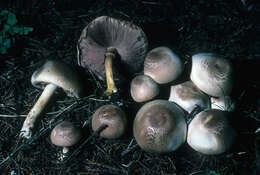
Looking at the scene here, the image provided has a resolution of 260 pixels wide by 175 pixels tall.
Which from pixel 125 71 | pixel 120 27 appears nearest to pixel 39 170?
pixel 125 71

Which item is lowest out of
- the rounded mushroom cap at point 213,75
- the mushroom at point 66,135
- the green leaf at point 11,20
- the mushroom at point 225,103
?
the mushroom at point 66,135

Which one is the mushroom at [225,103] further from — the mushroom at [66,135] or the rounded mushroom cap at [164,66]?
the mushroom at [66,135]

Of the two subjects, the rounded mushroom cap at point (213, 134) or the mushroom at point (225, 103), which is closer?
the rounded mushroom cap at point (213, 134)

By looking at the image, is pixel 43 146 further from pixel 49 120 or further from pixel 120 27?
pixel 120 27

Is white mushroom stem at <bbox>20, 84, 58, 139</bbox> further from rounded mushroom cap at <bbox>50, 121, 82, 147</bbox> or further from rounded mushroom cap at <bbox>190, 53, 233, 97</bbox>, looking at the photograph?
rounded mushroom cap at <bbox>190, 53, 233, 97</bbox>

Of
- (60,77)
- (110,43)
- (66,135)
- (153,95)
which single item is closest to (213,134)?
(153,95)

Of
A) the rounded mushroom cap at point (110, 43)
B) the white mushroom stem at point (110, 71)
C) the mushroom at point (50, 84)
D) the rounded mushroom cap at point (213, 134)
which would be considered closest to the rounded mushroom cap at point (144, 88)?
the white mushroom stem at point (110, 71)
